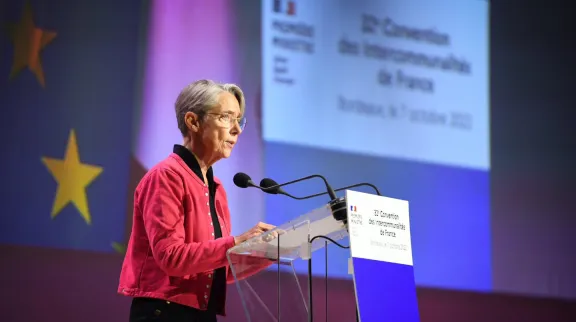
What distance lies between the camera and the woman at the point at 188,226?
231cm

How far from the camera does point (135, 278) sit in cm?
243

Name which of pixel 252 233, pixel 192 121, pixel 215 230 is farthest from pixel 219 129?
pixel 252 233

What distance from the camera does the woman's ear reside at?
261 cm

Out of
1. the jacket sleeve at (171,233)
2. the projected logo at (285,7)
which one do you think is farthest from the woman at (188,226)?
the projected logo at (285,7)

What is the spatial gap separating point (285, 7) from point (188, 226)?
2165 mm

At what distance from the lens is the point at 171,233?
2.35 metres

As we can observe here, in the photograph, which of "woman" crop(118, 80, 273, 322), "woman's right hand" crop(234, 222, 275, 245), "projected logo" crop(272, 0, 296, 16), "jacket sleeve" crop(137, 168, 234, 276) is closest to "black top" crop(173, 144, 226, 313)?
"woman" crop(118, 80, 273, 322)

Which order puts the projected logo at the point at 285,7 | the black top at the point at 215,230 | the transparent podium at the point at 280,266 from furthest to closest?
the projected logo at the point at 285,7 → the black top at the point at 215,230 → the transparent podium at the point at 280,266

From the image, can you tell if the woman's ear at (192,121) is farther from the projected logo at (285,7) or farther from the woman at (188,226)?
the projected logo at (285,7)

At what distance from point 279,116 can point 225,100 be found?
1639mm

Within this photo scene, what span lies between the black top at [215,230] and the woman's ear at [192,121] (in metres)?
0.08

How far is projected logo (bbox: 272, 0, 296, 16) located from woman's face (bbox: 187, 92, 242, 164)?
179 cm

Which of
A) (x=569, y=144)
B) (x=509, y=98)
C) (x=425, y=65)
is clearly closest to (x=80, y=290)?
(x=425, y=65)

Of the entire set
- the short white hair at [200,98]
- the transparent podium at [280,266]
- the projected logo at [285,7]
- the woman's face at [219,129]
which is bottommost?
the transparent podium at [280,266]
